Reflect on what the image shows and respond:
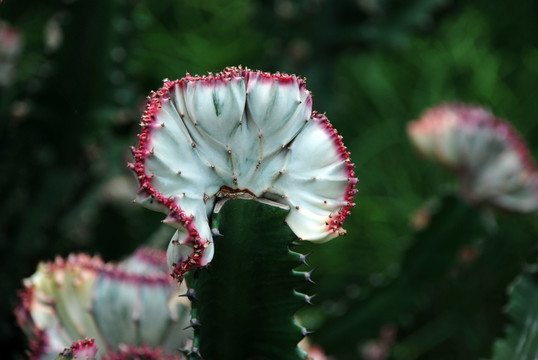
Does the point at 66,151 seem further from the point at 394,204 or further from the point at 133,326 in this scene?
the point at 394,204

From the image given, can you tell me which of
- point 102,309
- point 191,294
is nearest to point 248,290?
point 191,294

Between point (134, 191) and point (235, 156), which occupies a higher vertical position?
point (134, 191)

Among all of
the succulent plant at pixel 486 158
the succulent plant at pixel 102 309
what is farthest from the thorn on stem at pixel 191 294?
the succulent plant at pixel 486 158

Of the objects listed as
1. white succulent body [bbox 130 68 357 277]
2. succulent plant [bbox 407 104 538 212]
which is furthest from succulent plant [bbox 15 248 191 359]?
succulent plant [bbox 407 104 538 212]

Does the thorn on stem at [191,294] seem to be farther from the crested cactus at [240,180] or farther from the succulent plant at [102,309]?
the succulent plant at [102,309]

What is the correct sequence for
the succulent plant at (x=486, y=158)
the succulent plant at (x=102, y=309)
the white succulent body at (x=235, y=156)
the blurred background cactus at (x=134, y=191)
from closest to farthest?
the white succulent body at (x=235, y=156), the succulent plant at (x=102, y=309), the blurred background cactus at (x=134, y=191), the succulent plant at (x=486, y=158)

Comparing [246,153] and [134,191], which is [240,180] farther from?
[134,191]

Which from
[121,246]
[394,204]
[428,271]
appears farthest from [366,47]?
[394,204]
